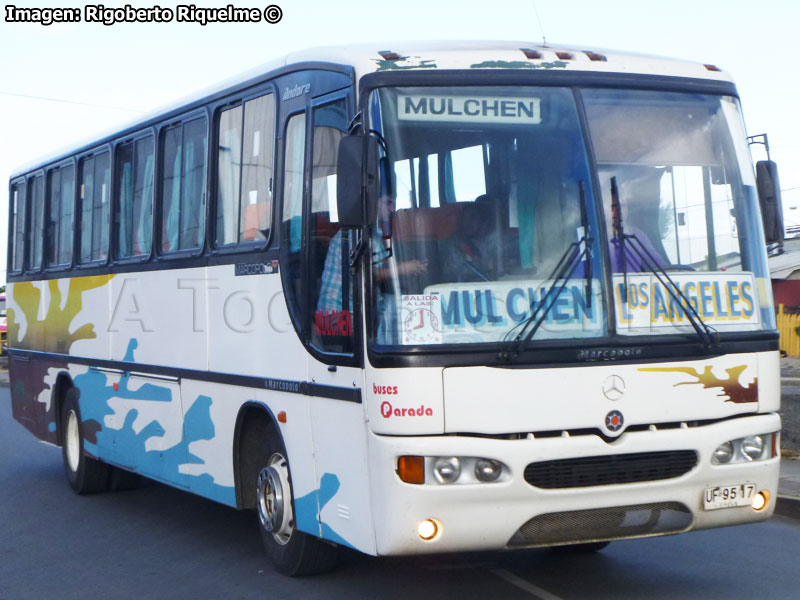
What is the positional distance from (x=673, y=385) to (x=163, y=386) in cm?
450

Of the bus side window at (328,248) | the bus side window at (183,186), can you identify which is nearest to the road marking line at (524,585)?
the bus side window at (328,248)

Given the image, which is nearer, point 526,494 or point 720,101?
point 526,494

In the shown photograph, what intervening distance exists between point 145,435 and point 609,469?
189 inches

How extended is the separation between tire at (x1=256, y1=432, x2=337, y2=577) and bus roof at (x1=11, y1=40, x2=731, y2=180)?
2448mm

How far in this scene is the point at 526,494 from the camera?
613cm

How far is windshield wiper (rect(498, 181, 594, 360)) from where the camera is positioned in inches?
243

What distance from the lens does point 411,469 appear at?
6082 mm

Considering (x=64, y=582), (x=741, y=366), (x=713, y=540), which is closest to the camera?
(x=741, y=366)

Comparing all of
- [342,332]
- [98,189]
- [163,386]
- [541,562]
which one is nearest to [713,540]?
[541,562]

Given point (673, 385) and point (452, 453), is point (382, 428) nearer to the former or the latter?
point (452, 453)

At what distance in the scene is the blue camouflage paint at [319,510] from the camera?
22.4 feet

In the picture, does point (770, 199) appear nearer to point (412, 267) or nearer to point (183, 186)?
point (412, 267)

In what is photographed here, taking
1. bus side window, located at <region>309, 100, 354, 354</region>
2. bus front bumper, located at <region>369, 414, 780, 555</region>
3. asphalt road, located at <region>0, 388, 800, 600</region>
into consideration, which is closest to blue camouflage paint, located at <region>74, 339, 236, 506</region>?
asphalt road, located at <region>0, 388, 800, 600</region>

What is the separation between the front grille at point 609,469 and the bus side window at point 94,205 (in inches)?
239
